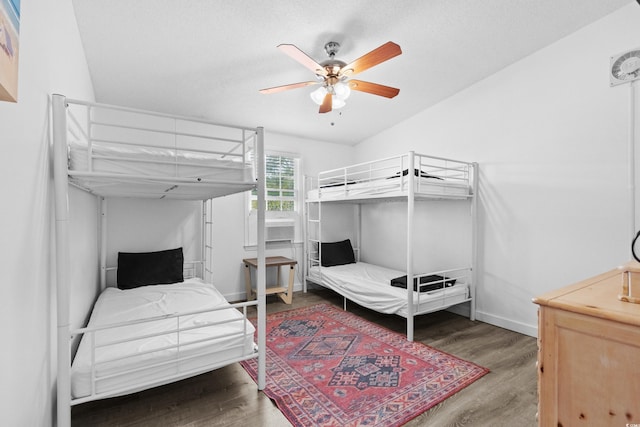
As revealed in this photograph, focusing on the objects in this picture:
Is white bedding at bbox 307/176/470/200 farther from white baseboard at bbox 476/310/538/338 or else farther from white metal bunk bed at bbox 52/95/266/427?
white metal bunk bed at bbox 52/95/266/427

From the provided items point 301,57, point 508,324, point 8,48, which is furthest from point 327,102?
point 508,324

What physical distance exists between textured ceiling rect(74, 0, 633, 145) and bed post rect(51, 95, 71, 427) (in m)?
1.15

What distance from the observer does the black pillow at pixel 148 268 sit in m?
3.32

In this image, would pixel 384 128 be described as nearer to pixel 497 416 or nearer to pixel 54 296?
pixel 497 416

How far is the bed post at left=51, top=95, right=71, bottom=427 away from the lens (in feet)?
4.91

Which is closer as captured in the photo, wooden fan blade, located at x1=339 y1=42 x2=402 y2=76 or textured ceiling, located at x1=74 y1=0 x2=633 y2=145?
wooden fan blade, located at x1=339 y1=42 x2=402 y2=76

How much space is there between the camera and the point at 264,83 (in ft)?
10.5

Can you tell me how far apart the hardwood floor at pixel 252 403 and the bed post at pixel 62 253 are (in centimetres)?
43

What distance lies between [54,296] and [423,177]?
9.95 ft

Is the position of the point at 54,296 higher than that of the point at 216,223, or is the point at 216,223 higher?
the point at 216,223

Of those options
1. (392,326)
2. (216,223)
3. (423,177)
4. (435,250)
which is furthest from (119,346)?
(435,250)

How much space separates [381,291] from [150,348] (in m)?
2.25

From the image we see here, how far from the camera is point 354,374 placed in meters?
2.34

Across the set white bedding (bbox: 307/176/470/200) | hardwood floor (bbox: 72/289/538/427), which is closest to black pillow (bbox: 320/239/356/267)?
white bedding (bbox: 307/176/470/200)
